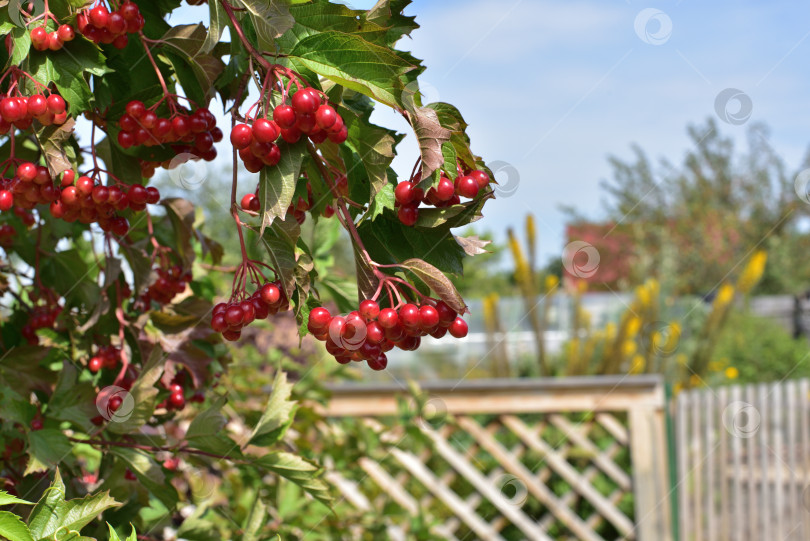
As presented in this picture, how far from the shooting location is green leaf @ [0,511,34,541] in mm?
566

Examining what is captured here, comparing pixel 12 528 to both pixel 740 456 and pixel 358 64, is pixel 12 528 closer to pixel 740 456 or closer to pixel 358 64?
pixel 358 64

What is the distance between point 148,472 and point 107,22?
19.1 inches

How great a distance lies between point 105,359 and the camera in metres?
0.92

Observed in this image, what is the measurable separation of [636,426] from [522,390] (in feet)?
1.71

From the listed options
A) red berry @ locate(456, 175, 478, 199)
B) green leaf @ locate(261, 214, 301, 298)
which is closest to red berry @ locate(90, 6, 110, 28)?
green leaf @ locate(261, 214, 301, 298)

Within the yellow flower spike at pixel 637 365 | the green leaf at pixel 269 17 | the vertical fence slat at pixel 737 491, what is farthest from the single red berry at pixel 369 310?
the yellow flower spike at pixel 637 365

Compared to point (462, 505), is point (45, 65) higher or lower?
lower

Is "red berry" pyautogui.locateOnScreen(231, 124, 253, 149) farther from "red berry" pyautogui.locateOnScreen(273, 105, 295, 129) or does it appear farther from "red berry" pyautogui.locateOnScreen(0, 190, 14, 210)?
"red berry" pyautogui.locateOnScreen(0, 190, 14, 210)

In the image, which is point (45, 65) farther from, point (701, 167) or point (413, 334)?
point (701, 167)

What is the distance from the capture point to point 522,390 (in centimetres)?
325

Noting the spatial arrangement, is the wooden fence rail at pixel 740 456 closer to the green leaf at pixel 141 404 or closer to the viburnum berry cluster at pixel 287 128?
the green leaf at pixel 141 404

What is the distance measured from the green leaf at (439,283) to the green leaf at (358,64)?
0.43ft

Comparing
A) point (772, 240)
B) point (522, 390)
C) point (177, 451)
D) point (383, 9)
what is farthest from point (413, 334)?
point (772, 240)

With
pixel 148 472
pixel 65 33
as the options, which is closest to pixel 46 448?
pixel 148 472
